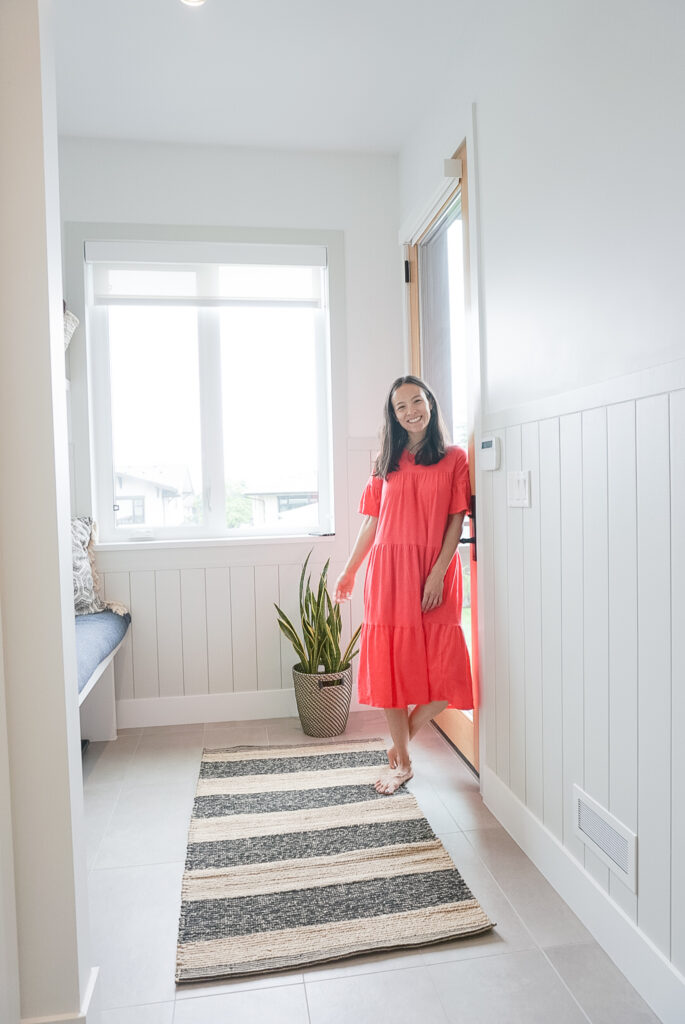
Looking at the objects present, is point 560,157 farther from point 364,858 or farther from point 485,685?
point 364,858

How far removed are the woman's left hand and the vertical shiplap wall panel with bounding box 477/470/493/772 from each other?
0.45ft

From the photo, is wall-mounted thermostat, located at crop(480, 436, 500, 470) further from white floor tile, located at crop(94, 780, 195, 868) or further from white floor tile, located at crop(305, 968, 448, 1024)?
white floor tile, located at crop(94, 780, 195, 868)

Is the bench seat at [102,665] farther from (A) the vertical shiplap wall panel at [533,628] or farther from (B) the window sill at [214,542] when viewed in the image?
(A) the vertical shiplap wall panel at [533,628]

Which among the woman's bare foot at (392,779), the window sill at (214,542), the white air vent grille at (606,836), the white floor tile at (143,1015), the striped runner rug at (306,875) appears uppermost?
the window sill at (214,542)

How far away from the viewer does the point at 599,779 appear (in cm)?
161

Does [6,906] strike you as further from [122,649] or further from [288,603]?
[288,603]

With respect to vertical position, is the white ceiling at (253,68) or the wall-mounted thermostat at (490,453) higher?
the white ceiling at (253,68)

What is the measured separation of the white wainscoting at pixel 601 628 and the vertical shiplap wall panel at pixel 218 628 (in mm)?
1449

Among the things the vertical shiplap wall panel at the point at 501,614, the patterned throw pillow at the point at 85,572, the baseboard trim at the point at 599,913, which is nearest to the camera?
the baseboard trim at the point at 599,913

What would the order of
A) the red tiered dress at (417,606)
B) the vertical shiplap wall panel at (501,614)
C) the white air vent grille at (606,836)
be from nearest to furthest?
the white air vent grille at (606,836) → the vertical shiplap wall panel at (501,614) → the red tiered dress at (417,606)

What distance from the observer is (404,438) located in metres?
2.54

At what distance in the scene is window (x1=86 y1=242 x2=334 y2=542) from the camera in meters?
3.23

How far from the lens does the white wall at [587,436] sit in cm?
133

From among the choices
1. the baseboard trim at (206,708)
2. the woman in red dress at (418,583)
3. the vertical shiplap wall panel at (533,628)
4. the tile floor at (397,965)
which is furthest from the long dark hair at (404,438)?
the baseboard trim at (206,708)
